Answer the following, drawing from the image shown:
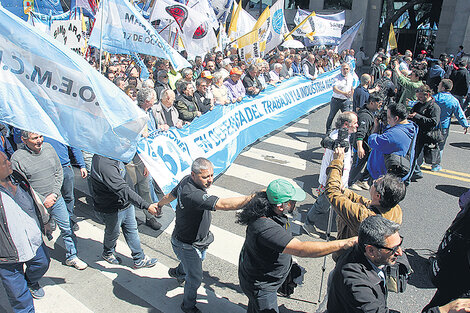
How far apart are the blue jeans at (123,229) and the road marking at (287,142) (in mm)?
5404

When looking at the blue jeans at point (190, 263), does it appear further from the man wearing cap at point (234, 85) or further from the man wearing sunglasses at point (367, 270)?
the man wearing cap at point (234, 85)

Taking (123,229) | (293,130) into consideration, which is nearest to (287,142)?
(293,130)

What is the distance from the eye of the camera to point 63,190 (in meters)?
4.70

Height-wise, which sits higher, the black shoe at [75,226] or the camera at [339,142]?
the camera at [339,142]

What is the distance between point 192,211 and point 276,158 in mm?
5010

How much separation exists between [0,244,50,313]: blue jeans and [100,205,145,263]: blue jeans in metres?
0.83

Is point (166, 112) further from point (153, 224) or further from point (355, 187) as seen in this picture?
point (355, 187)

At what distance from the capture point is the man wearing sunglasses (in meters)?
2.09

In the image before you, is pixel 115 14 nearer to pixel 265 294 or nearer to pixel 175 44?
pixel 175 44

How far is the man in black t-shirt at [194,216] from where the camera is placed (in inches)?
123

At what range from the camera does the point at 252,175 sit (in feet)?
23.3

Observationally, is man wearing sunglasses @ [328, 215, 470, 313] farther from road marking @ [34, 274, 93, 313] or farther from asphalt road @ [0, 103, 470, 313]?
road marking @ [34, 274, 93, 313]

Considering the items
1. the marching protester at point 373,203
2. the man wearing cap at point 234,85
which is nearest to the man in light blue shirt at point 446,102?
the man wearing cap at point 234,85

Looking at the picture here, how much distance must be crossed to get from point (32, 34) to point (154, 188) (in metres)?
3.33
